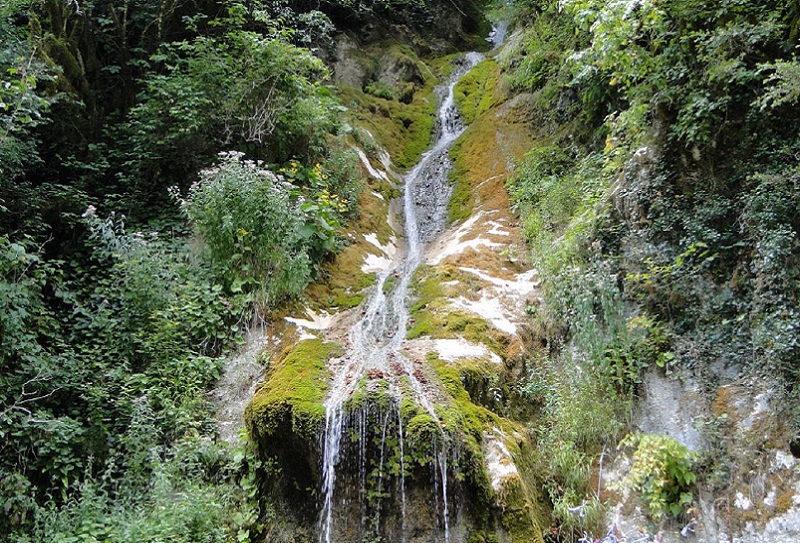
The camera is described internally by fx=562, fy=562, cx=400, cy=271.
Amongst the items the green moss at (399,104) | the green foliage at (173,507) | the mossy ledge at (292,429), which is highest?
the green moss at (399,104)

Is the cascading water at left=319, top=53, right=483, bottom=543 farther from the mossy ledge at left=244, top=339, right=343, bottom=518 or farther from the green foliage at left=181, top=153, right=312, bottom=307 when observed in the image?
the green foliage at left=181, top=153, right=312, bottom=307

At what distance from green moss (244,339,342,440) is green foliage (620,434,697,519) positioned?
9.49 ft

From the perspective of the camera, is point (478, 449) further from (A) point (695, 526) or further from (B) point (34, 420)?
(B) point (34, 420)

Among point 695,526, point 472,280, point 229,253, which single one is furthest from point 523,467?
point 229,253

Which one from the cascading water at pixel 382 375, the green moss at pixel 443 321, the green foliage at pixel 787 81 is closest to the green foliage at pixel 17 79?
the cascading water at pixel 382 375

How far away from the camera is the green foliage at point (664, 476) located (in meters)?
4.89

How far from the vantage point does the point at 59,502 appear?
5.80 meters

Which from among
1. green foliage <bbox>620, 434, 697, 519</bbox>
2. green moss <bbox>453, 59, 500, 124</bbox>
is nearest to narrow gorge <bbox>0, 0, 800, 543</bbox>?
green foliage <bbox>620, 434, 697, 519</bbox>

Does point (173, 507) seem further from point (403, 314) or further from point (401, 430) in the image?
point (403, 314)

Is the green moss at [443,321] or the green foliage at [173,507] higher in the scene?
the green moss at [443,321]

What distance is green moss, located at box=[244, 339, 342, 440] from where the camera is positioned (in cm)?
525

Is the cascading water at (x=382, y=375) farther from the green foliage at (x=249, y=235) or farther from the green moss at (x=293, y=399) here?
the green foliage at (x=249, y=235)

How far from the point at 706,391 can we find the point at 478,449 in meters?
2.28

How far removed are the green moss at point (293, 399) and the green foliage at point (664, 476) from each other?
2.89 m
